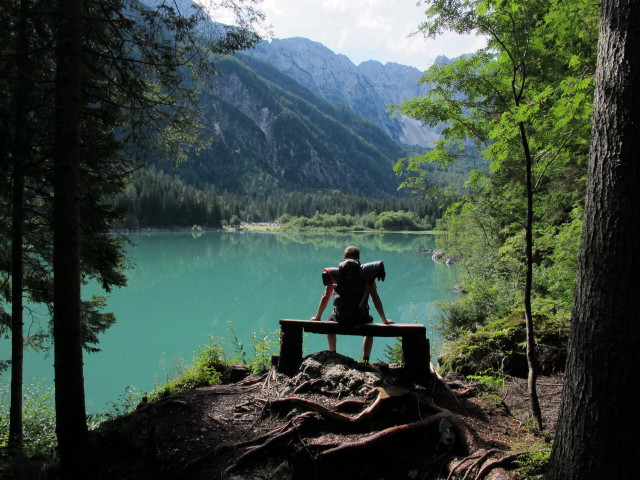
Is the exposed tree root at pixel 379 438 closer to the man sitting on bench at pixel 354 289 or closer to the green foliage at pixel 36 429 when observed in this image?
the man sitting on bench at pixel 354 289

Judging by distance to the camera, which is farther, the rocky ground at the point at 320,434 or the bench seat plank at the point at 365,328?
the bench seat plank at the point at 365,328

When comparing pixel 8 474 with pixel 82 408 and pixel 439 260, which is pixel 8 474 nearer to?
pixel 82 408

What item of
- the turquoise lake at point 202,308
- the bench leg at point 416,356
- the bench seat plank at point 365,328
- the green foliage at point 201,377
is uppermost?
the bench seat plank at point 365,328

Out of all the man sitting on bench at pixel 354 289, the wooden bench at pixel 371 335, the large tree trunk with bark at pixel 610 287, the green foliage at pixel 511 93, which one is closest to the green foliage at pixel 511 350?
the wooden bench at pixel 371 335

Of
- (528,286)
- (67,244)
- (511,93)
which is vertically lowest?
(528,286)

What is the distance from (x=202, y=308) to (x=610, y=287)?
24.2 m

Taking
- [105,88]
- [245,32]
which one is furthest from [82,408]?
[245,32]

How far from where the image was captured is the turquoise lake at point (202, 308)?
13.2 meters

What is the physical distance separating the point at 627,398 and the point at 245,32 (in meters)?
5.19

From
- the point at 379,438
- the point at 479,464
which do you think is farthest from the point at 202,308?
the point at 479,464

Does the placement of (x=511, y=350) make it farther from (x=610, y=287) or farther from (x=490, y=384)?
(x=610, y=287)

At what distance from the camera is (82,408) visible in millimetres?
3682

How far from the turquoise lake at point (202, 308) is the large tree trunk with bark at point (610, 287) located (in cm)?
486

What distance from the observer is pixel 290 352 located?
466cm
